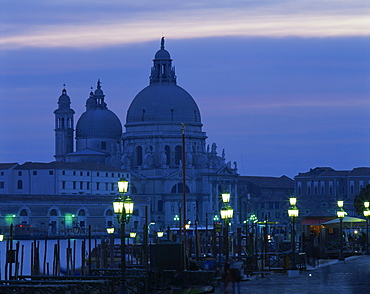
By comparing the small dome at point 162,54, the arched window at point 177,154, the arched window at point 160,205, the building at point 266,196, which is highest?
the small dome at point 162,54

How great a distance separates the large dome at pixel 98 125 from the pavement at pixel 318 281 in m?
126

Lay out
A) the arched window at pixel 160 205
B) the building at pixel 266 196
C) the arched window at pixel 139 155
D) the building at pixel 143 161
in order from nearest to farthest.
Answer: the building at pixel 143 161
the arched window at pixel 160 205
the arched window at pixel 139 155
the building at pixel 266 196

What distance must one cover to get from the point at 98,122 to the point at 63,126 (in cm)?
500

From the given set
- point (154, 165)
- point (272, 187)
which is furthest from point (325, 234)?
point (272, 187)

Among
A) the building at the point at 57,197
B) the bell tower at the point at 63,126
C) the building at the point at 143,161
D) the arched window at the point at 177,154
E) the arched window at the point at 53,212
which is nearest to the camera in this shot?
the building at the point at 57,197

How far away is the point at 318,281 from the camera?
3547 cm

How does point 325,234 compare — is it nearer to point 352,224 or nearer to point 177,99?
point 352,224

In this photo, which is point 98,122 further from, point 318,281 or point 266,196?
point 318,281

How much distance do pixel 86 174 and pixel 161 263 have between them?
371 feet

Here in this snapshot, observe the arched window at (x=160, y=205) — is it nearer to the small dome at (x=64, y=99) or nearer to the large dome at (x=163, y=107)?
the large dome at (x=163, y=107)

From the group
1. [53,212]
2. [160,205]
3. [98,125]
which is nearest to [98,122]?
[98,125]

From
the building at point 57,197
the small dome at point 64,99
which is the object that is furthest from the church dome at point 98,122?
the building at point 57,197

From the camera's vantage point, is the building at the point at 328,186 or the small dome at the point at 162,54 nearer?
the building at the point at 328,186

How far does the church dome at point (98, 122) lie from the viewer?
554 feet
